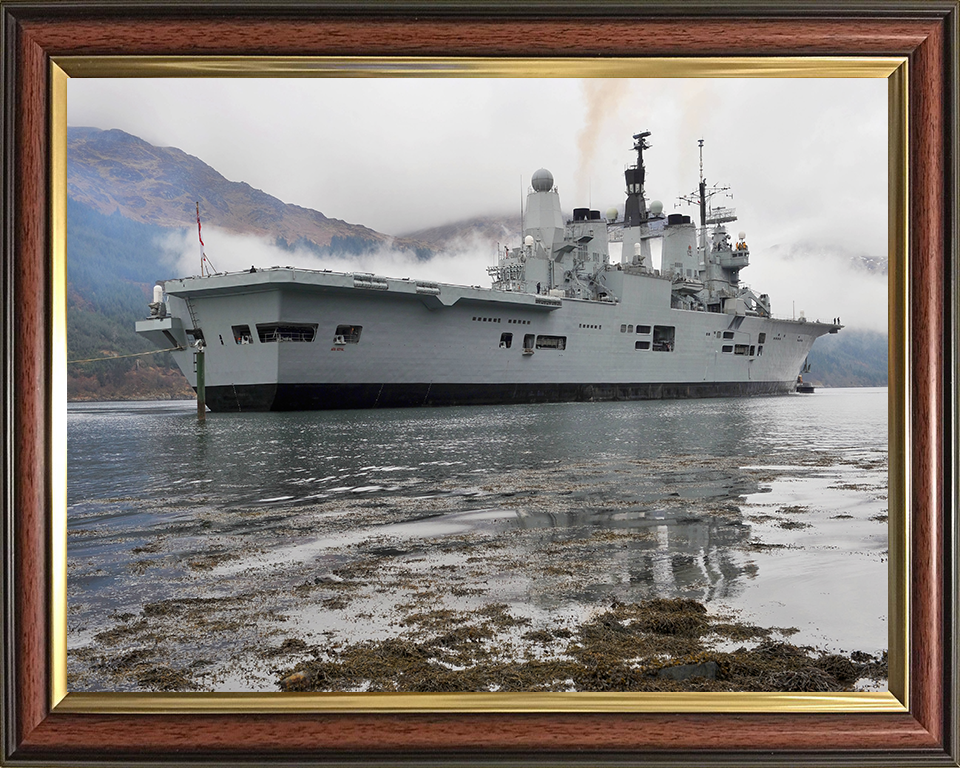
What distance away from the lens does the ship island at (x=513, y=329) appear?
2036 cm

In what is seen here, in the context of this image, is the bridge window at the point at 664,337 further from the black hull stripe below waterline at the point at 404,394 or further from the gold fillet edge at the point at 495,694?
the gold fillet edge at the point at 495,694

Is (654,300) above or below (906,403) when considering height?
above

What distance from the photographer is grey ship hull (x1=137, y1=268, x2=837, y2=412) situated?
20.3m

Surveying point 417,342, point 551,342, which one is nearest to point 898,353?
point 417,342

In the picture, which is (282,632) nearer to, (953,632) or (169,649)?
(169,649)

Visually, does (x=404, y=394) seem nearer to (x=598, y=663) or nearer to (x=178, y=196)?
(x=178, y=196)

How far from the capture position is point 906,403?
1889 mm

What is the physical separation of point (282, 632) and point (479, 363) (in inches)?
880

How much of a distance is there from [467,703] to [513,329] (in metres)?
23.8

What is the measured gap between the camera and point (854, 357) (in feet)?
8.02

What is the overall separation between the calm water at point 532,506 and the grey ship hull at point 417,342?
7166 mm

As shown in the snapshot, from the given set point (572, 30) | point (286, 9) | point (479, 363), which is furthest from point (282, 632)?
point (479, 363)

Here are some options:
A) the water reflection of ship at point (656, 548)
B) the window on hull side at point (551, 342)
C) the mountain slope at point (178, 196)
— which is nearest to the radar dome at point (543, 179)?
the mountain slope at point (178, 196)

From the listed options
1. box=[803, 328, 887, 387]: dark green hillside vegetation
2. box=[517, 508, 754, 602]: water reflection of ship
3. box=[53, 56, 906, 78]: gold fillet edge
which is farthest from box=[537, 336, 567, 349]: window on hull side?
box=[53, 56, 906, 78]: gold fillet edge
